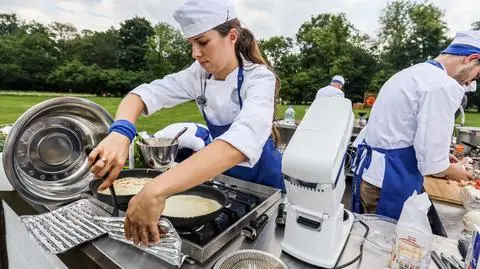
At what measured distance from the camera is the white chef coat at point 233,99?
0.83m

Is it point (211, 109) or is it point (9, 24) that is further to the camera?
point (9, 24)

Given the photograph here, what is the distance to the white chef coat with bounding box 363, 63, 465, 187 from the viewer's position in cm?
144

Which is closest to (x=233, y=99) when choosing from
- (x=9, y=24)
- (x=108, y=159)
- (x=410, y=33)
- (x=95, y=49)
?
(x=108, y=159)

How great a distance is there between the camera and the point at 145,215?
26.0 inches

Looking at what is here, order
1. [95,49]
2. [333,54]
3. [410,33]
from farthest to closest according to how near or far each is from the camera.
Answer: [410,33] → [333,54] → [95,49]

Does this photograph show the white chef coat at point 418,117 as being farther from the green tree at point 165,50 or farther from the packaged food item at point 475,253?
the green tree at point 165,50

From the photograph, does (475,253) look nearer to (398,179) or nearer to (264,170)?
(264,170)

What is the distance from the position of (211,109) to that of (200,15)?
45 centimetres

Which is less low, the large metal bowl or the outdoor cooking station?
the large metal bowl

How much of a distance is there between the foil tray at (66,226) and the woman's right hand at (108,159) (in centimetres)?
15

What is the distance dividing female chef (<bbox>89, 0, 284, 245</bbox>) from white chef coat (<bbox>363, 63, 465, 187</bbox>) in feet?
2.41

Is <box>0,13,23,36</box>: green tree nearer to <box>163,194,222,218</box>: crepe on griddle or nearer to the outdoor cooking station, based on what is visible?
the outdoor cooking station

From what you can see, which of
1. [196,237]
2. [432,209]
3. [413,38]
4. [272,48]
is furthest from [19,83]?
[413,38]

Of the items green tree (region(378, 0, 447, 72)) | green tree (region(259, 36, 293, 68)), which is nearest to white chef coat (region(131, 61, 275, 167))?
green tree (region(259, 36, 293, 68))
